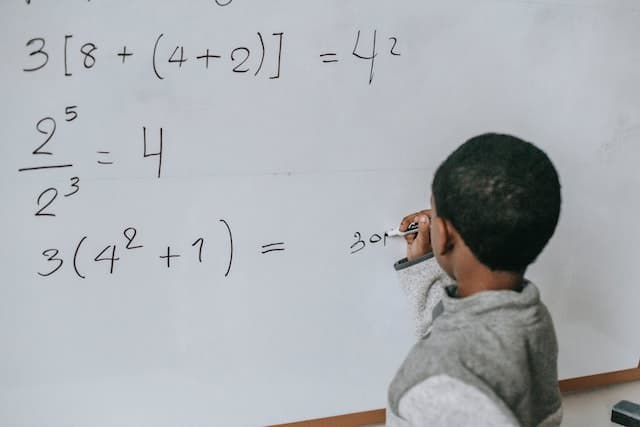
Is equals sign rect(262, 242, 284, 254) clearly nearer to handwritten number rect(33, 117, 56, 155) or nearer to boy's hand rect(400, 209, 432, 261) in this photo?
boy's hand rect(400, 209, 432, 261)

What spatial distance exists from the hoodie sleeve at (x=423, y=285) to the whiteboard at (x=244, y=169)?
0.04 meters

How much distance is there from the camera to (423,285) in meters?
0.81

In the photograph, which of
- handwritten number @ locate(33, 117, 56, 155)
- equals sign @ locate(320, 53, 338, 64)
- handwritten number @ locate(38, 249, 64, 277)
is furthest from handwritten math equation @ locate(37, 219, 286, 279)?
equals sign @ locate(320, 53, 338, 64)

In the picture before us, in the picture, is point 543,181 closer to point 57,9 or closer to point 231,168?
point 231,168

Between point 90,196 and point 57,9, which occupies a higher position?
point 57,9

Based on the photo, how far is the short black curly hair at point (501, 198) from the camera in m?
0.55

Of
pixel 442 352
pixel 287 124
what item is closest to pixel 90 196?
pixel 287 124

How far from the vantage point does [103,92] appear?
25.9 inches

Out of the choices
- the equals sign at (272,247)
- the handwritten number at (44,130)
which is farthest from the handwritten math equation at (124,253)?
the handwritten number at (44,130)

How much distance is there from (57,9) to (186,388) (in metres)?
0.46

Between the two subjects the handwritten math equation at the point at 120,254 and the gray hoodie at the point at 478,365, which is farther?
the handwritten math equation at the point at 120,254

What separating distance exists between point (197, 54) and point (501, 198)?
36 centimetres

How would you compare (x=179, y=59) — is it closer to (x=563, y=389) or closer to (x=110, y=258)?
(x=110, y=258)

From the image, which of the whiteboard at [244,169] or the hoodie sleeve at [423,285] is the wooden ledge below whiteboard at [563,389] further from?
the hoodie sleeve at [423,285]
